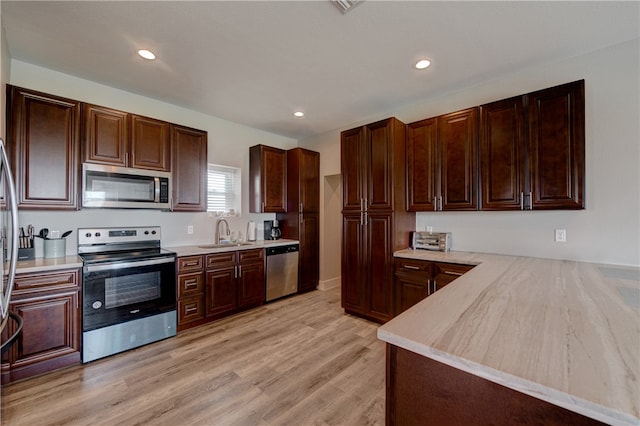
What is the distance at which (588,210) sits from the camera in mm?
2414

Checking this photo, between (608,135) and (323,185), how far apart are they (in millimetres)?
3439

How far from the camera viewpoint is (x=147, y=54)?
2.42 m

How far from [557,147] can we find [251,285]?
3662 millimetres

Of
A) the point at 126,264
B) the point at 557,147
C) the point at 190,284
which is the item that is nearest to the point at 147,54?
the point at 126,264

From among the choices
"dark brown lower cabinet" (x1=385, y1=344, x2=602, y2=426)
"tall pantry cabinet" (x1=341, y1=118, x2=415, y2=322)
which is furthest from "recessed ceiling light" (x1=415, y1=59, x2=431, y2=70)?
"dark brown lower cabinet" (x1=385, y1=344, x2=602, y2=426)

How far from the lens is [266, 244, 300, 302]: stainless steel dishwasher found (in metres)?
3.97

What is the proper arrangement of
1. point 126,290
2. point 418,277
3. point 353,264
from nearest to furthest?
point 126,290 < point 418,277 < point 353,264

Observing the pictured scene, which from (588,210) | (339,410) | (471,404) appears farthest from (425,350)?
(588,210)

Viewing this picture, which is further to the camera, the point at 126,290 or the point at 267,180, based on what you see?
the point at 267,180

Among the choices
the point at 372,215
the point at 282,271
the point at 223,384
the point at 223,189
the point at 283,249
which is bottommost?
the point at 223,384

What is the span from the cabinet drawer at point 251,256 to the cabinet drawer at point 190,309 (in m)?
0.68

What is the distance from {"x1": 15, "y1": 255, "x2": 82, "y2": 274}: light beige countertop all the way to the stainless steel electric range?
0.08 m

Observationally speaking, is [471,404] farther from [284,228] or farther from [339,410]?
[284,228]

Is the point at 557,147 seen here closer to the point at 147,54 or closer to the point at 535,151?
the point at 535,151
